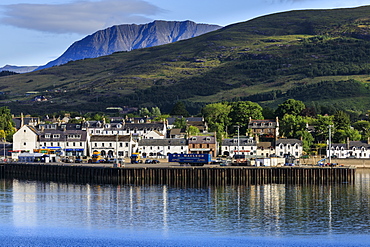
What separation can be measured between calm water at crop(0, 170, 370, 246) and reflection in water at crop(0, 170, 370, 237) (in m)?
0.10

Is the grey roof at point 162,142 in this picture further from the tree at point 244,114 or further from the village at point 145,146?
the tree at point 244,114

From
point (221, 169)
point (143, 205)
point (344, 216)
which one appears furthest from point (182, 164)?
point (344, 216)

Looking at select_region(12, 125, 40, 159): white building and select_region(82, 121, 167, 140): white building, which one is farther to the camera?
select_region(82, 121, 167, 140): white building

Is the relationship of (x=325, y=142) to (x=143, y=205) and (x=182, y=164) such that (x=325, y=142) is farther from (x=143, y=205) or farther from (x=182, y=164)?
(x=143, y=205)

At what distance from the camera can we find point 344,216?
3307 inches

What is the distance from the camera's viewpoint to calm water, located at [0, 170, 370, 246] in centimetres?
7138

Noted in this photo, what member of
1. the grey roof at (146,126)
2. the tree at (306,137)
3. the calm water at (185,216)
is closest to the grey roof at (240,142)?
the tree at (306,137)

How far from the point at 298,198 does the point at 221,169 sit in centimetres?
2634

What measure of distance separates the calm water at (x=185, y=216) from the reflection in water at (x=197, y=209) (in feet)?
0.34

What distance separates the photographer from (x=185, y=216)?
83625 mm

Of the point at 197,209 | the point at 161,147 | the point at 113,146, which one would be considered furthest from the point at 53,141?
the point at 197,209

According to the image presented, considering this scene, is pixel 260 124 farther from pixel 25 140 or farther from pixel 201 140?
pixel 25 140

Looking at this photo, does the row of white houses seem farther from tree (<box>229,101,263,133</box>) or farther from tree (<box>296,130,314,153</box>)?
tree (<box>229,101,263,133</box>)

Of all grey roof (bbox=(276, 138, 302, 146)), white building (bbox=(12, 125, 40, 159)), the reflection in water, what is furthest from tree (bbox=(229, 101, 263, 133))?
the reflection in water
